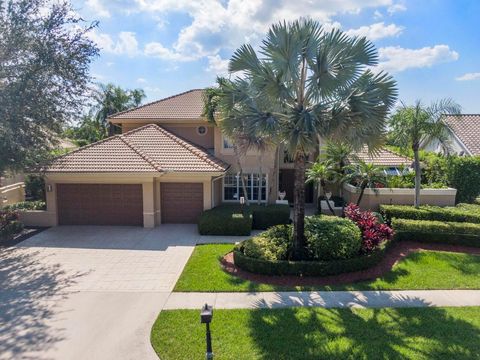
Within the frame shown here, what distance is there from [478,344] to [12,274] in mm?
13213

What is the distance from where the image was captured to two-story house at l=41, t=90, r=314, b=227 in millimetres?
15719

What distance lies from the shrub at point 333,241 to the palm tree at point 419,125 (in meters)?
6.34

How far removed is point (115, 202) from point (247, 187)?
742 cm

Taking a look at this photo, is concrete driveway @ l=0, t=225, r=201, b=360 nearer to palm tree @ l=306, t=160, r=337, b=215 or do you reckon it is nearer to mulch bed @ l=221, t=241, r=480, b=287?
mulch bed @ l=221, t=241, r=480, b=287

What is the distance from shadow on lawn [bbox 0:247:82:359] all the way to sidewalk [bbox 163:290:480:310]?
287cm

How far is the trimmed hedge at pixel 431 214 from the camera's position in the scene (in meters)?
13.8

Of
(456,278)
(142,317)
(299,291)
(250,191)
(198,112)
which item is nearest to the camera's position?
(142,317)

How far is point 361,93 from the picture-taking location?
10.1 meters

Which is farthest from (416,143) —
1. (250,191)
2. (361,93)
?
(250,191)

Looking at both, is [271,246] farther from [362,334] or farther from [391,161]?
[391,161]

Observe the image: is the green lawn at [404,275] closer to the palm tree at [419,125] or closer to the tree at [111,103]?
the palm tree at [419,125]

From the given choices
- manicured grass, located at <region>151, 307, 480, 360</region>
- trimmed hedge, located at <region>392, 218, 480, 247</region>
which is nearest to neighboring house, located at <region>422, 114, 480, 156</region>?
trimmed hedge, located at <region>392, 218, 480, 247</region>

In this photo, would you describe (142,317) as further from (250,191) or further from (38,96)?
(250,191)

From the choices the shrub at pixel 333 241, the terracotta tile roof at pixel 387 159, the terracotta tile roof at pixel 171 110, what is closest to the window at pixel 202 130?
the terracotta tile roof at pixel 171 110
